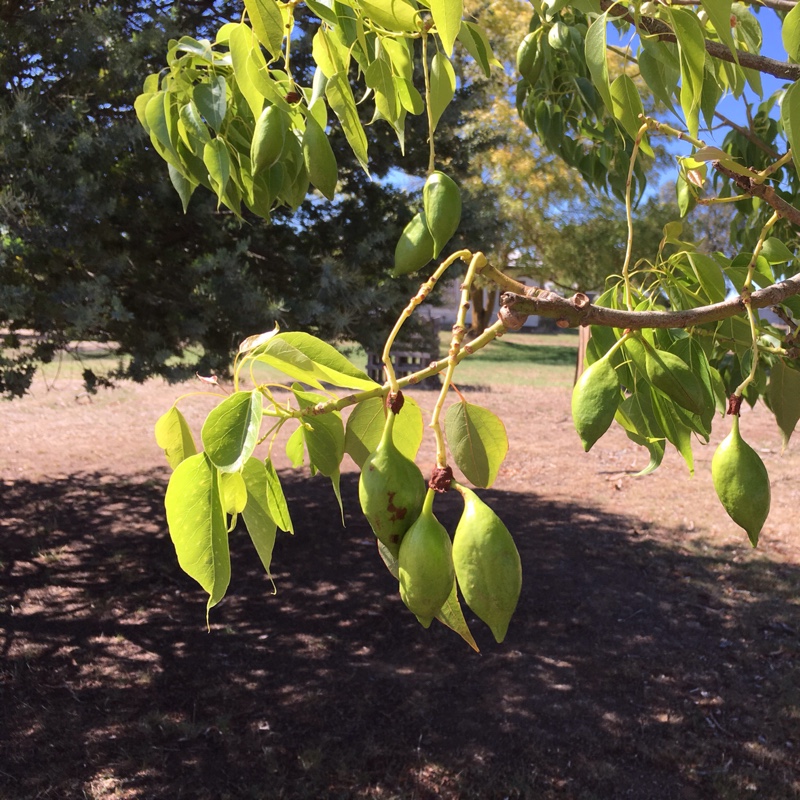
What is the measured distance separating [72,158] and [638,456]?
6.47 meters

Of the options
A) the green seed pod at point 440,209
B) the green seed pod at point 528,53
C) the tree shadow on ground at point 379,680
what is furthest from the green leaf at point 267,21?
the tree shadow on ground at point 379,680

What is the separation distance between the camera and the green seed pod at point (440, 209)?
85 centimetres

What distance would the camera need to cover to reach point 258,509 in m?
0.77

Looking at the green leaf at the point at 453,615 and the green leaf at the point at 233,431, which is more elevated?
the green leaf at the point at 233,431

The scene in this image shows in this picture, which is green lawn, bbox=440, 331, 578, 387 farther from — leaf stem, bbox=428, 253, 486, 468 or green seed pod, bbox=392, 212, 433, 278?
leaf stem, bbox=428, 253, 486, 468

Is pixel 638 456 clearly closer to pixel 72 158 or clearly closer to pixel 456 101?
pixel 456 101

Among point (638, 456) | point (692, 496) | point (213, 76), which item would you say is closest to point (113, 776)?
point (213, 76)

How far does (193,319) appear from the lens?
13.9 ft

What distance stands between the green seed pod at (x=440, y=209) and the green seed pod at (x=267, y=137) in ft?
0.72

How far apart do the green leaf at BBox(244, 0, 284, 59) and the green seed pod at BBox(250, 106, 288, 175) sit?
0.23ft

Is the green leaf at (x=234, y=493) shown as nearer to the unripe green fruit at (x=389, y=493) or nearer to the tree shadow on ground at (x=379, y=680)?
the unripe green fruit at (x=389, y=493)

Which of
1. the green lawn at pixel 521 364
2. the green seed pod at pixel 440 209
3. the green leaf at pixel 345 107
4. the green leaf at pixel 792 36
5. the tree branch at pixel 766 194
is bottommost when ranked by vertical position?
the green lawn at pixel 521 364

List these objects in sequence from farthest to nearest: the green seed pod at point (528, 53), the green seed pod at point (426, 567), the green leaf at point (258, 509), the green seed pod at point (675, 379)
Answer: the green seed pod at point (528, 53), the green seed pod at point (675, 379), the green leaf at point (258, 509), the green seed pod at point (426, 567)

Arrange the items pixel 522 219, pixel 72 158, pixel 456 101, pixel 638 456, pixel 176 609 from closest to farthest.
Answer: pixel 72 158
pixel 176 609
pixel 456 101
pixel 638 456
pixel 522 219
